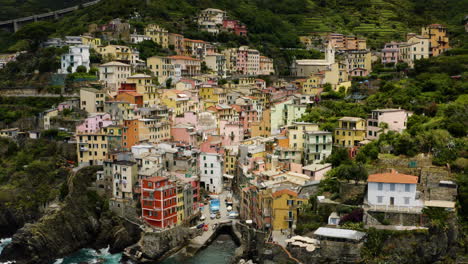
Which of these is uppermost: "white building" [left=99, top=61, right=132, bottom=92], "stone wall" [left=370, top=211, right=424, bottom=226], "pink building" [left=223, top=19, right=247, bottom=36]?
"pink building" [left=223, top=19, right=247, bottom=36]

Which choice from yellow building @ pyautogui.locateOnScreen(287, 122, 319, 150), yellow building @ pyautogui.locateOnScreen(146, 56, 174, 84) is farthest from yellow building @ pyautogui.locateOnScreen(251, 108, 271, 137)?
yellow building @ pyautogui.locateOnScreen(146, 56, 174, 84)

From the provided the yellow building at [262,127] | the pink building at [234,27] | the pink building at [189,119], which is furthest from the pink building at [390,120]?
the pink building at [234,27]

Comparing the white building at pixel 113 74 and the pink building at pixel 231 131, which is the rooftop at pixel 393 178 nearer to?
the pink building at pixel 231 131

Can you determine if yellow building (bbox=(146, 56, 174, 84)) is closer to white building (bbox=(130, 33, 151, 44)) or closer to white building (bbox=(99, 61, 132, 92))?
white building (bbox=(99, 61, 132, 92))

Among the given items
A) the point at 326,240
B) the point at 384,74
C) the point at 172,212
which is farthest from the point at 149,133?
the point at 384,74

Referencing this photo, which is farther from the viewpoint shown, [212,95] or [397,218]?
[212,95]

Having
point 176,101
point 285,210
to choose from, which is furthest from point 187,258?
point 176,101

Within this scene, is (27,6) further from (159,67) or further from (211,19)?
(159,67)
